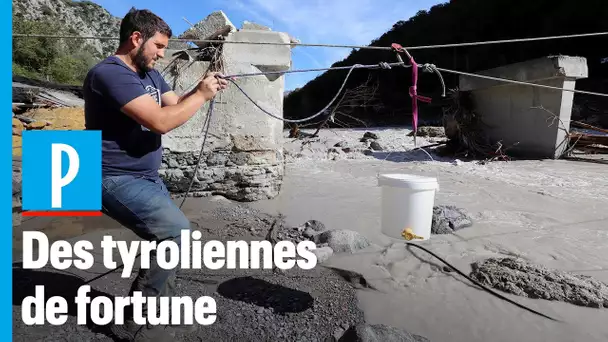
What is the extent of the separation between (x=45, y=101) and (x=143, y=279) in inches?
362

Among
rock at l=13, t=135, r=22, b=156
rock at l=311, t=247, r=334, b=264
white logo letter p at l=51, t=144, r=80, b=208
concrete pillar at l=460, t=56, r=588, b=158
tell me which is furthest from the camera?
concrete pillar at l=460, t=56, r=588, b=158

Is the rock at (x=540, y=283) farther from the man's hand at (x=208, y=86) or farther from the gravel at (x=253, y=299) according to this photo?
the man's hand at (x=208, y=86)

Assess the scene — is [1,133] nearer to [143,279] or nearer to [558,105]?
[143,279]

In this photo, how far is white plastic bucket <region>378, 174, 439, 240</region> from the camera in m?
2.46

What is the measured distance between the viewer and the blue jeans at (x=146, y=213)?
6.52 ft

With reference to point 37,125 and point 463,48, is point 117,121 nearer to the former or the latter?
point 37,125

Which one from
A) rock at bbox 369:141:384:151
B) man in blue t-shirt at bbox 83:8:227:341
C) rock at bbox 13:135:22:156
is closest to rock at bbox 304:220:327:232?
man in blue t-shirt at bbox 83:8:227:341

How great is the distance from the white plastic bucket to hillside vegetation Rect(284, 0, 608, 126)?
463 inches

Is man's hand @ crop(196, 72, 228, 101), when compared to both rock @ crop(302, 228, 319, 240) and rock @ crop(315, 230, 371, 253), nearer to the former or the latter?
rock @ crop(315, 230, 371, 253)

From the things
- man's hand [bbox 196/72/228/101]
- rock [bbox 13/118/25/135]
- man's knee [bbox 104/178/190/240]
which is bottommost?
man's knee [bbox 104/178/190/240]

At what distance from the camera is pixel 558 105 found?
7066 mm

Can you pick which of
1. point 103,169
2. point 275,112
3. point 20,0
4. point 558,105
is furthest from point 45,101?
point 20,0

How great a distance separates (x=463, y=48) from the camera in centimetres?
2372

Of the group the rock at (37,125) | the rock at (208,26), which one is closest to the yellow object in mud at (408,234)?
the rock at (208,26)
